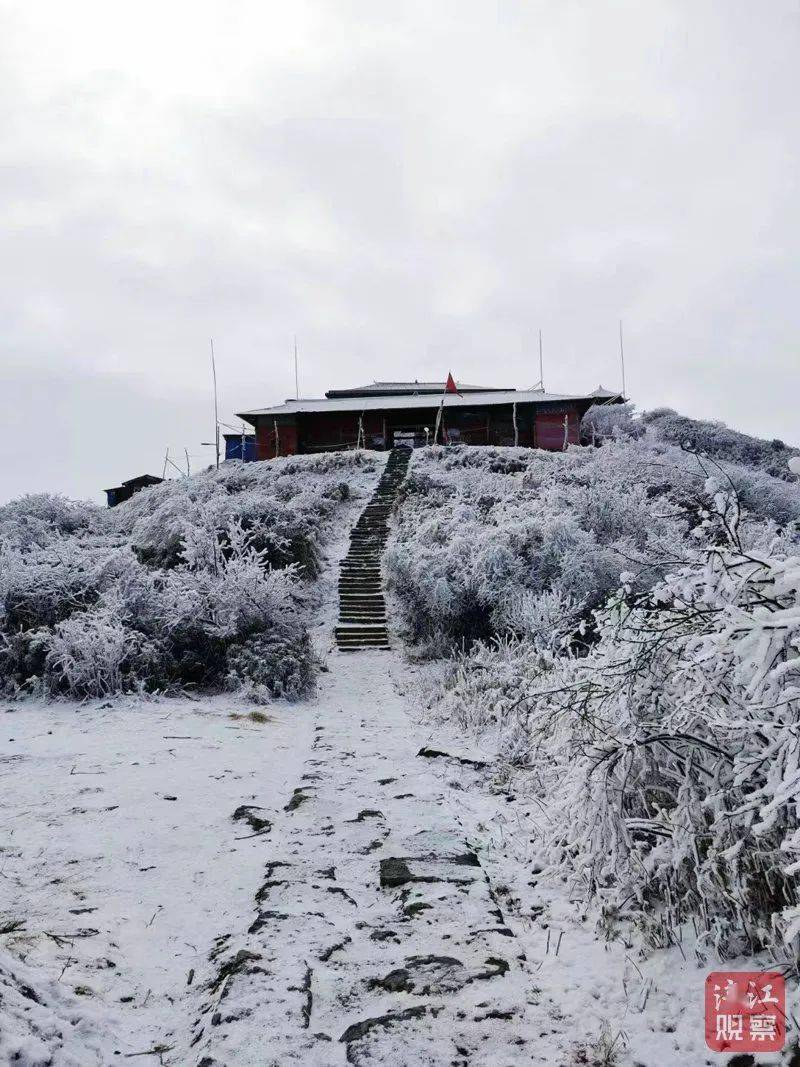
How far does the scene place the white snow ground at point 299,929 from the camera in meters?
2.61

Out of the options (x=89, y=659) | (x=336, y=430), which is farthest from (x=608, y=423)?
(x=89, y=659)

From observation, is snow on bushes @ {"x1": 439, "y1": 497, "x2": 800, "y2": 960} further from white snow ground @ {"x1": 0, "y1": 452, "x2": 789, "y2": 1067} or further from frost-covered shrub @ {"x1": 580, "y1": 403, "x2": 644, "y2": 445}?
frost-covered shrub @ {"x1": 580, "y1": 403, "x2": 644, "y2": 445}

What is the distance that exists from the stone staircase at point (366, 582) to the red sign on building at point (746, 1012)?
1001 cm

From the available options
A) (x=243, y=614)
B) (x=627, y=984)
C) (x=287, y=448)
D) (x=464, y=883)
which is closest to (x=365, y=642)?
(x=243, y=614)

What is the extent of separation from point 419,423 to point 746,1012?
3169 cm

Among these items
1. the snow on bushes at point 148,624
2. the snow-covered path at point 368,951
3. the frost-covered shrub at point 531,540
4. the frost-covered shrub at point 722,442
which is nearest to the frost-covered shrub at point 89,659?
the snow on bushes at point 148,624

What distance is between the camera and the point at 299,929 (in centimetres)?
345

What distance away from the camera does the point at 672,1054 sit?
2477mm

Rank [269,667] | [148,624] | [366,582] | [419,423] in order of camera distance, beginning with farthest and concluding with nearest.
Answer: [419,423] < [366,582] < [148,624] < [269,667]

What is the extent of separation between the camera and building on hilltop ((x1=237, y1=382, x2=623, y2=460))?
31875 millimetres

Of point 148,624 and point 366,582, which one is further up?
point 366,582

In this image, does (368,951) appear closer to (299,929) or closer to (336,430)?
(299,929)

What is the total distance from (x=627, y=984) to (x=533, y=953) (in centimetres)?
52

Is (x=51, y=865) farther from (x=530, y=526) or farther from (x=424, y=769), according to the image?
(x=530, y=526)
